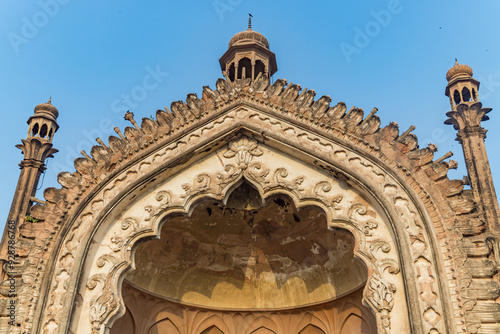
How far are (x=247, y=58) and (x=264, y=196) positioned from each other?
4.72m

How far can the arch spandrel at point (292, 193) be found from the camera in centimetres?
773

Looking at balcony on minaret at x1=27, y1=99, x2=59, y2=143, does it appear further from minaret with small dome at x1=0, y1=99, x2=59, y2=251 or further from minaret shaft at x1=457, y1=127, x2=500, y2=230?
minaret shaft at x1=457, y1=127, x2=500, y2=230

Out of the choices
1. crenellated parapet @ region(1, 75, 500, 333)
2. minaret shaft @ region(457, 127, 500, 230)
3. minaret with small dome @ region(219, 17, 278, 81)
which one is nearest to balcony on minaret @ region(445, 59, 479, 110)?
minaret shaft @ region(457, 127, 500, 230)

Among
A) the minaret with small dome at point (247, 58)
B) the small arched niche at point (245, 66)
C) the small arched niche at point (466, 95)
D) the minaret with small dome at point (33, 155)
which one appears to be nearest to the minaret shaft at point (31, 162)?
the minaret with small dome at point (33, 155)

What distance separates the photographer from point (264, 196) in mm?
9242

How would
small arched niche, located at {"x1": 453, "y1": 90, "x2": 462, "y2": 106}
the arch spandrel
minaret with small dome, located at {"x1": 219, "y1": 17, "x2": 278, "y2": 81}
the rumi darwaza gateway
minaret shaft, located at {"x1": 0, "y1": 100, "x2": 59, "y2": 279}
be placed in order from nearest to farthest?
the arch spandrel
the rumi darwaza gateway
minaret shaft, located at {"x1": 0, "y1": 100, "x2": 59, "y2": 279}
small arched niche, located at {"x1": 453, "y1": 90, "x2": 462, "y2": 106}
minaret with small dome, located at {"x1": 219, "y1": 17, "x2": 278, "y2": 81}

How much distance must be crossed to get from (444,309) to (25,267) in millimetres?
6615

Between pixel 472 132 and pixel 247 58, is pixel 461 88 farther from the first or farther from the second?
pixel 247 58

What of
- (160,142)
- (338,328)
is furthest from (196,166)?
(338,328)

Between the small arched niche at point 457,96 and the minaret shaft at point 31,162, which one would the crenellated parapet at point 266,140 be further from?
the small arched niche at point 457,96

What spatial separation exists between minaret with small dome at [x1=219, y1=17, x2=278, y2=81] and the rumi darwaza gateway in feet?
2.07

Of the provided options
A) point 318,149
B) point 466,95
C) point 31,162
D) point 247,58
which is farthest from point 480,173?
point 31,162

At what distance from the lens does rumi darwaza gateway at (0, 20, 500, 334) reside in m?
7.95

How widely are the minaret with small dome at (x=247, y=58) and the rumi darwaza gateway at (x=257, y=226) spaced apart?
2.07ft
